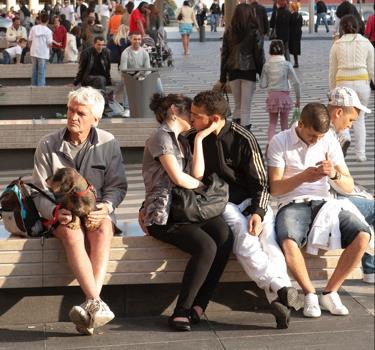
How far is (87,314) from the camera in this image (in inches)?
207

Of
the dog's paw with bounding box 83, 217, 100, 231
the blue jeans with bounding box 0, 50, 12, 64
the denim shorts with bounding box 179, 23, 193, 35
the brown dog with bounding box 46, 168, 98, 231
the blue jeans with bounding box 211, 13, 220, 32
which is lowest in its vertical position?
the blue jeans with bounding box 211, 13, 220, 32

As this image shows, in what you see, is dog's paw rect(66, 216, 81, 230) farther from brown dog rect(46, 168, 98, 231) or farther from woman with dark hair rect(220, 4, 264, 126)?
woman with dark hair rect(220, 4, 264, 126)

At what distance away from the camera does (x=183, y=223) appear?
18.5 feet

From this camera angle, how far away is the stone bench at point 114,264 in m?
5.59

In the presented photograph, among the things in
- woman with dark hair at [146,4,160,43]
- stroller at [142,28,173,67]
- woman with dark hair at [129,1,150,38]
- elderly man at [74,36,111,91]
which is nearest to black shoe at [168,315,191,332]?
elderly man at [74,36,111,91]

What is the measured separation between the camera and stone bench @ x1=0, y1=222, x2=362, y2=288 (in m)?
5.59

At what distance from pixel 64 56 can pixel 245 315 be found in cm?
1818

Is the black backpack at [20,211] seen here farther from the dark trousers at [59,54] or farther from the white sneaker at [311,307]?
the dark trousers at [59,54]

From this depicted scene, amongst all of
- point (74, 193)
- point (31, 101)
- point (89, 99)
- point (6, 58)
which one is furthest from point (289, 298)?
point (6, 58)

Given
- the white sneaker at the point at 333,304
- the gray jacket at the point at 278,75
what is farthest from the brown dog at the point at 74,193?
the gray jacket at the point at 278,75

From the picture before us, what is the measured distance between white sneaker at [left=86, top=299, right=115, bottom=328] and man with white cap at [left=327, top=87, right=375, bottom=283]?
1766 millimetres

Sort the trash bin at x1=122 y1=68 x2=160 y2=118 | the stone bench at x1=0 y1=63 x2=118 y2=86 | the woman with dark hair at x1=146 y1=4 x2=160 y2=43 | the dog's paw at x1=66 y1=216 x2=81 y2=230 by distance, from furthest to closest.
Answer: the woman with dark hair at x1=146 y1=4 x2=160 y2=43 → the stone bench at x1=0 y1=63 x2=118 y2=86 → the trash bin at x1=122 y1=68 x2=160 y2=118 → the dog's paw at x1=66 y1=216 x2=81 y2=230

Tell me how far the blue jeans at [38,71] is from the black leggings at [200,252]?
44.5 ft

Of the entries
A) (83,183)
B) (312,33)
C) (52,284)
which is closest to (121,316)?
(52,284)
